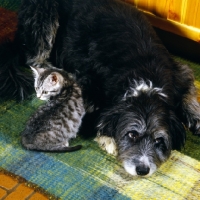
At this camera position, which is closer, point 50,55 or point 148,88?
point 148,88

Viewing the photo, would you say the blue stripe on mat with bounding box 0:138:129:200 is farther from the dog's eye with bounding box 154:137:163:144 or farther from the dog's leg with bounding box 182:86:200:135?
the dog's leg with bounding box 182:86:200:135

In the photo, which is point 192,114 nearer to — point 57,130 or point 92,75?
point 92,75

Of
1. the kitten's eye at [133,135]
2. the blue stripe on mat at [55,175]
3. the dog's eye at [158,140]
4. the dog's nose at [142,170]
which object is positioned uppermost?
the kitten's eye at [133,135]

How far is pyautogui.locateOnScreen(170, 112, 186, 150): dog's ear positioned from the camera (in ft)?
8.17

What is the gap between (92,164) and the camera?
2.63 m

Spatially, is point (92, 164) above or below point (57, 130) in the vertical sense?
below

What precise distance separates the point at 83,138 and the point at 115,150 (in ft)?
0.97

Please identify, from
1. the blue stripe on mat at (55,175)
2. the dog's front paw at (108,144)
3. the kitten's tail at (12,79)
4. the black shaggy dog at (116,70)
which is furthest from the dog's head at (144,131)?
the kitten's tail at (12,79)

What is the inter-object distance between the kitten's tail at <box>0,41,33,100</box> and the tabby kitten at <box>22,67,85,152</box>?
40 cm

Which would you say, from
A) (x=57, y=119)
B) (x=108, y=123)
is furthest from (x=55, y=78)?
(x=108, y=123)

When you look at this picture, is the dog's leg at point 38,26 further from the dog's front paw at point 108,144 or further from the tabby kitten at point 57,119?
the dog's front paw at point 108,144

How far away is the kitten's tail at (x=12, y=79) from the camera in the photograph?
10.3 ft

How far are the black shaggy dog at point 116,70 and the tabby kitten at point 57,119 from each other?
17cm

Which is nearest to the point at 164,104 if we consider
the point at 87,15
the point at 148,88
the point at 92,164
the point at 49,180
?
the point at 148,88
